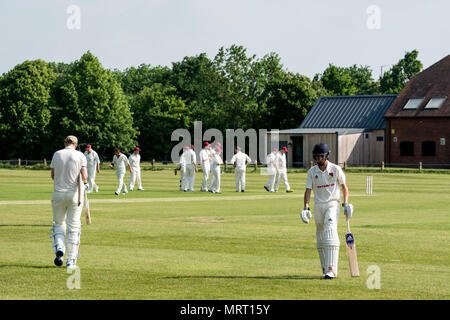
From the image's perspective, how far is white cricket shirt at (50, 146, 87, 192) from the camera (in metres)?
11.6

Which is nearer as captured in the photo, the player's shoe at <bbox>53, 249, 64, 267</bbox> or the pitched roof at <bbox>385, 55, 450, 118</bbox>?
the player's shoe at <bbox>53, 249, 64, 267</bbox>

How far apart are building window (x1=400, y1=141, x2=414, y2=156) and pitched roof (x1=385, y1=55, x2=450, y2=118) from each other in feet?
8.01

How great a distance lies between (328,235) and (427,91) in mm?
58387

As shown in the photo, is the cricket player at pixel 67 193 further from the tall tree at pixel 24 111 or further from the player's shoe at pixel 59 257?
the tall tree at pixel 24 111

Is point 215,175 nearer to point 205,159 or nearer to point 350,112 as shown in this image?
point 205,159

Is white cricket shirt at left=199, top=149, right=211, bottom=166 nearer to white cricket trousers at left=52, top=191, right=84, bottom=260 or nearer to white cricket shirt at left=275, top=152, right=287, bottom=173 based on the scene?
white cricket shirt at left=275, top=152, right=287, bottom=173

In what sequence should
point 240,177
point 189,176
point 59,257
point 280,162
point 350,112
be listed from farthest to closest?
1. point 350,112
2. point 280,162
3. point 189,176
4. point 240,177
5. point 59,257

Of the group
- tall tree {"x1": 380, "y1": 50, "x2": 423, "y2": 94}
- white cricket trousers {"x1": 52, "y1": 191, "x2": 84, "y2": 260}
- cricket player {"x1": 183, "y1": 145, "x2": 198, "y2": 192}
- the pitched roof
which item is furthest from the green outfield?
tall tree {"x1": 380, "y1": 50, "x2": 423, "y2": 94}

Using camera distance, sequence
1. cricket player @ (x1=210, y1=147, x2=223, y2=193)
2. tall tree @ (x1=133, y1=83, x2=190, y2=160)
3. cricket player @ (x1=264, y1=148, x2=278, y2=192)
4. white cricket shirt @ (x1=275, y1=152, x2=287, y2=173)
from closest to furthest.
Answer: cricket player @ (x1=210, y1=147, x2=223, y2=193) < cricket player @ (x1=264, y1=148, x2=278, y2=192) < white cricket shirt @ (x1=275, y1=152, x2=287, y2=173) < tall tree @ (x1=133, y1=83, x2=190, y2=160)

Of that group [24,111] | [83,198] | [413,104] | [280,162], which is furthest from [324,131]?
[83,198]

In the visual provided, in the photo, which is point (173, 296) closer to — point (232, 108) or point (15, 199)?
point (15, 199)

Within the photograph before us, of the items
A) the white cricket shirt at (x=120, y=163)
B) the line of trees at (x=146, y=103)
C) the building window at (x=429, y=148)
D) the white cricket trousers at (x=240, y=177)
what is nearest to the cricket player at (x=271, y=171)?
the white cricket trousers at (x=240, y=177)

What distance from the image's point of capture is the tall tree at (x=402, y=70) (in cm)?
9744

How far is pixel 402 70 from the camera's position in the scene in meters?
98.4
